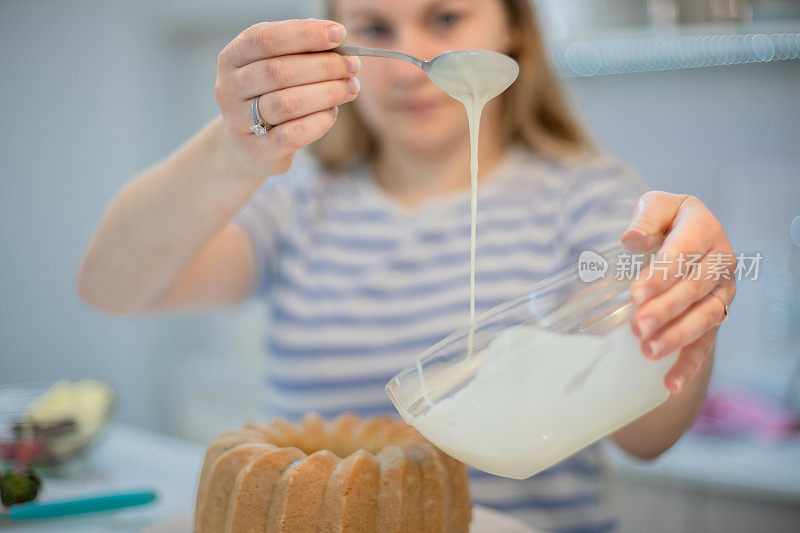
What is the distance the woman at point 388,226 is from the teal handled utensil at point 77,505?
271mm

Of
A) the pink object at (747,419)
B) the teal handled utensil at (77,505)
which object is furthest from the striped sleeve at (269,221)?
the pink object at (747,419)

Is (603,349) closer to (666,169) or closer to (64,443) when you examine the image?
(64,443)

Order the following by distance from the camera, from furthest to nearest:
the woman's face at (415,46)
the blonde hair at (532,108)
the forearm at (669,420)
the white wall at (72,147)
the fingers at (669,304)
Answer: the white wall at (72,147) < the blonde hair at (532,108) < the woman's face at (415,46) < the forearm at (669,420) < the fingers at (669,304)

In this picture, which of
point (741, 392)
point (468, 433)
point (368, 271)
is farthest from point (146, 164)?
point (468, 433)

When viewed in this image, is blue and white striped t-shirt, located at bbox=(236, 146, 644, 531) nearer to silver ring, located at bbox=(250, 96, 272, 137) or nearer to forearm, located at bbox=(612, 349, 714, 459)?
forearm, located at bbox=(612, 349, 714, 459)

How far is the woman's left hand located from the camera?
48 cm

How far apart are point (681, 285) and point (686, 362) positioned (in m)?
0.08

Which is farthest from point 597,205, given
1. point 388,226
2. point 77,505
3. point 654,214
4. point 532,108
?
point 77,505

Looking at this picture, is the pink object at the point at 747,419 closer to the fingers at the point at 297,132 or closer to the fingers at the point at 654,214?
the fingers at the point at 654,214

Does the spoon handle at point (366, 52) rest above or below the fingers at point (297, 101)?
above

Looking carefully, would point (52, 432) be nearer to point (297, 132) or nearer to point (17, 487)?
point (17, 487)

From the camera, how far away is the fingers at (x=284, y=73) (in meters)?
0.58

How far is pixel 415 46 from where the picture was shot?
896 mm

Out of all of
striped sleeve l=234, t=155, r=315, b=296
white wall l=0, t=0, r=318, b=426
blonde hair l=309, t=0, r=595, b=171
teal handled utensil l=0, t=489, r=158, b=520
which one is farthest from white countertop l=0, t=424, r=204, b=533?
white wall l=0, t=0, r=318, b=426
